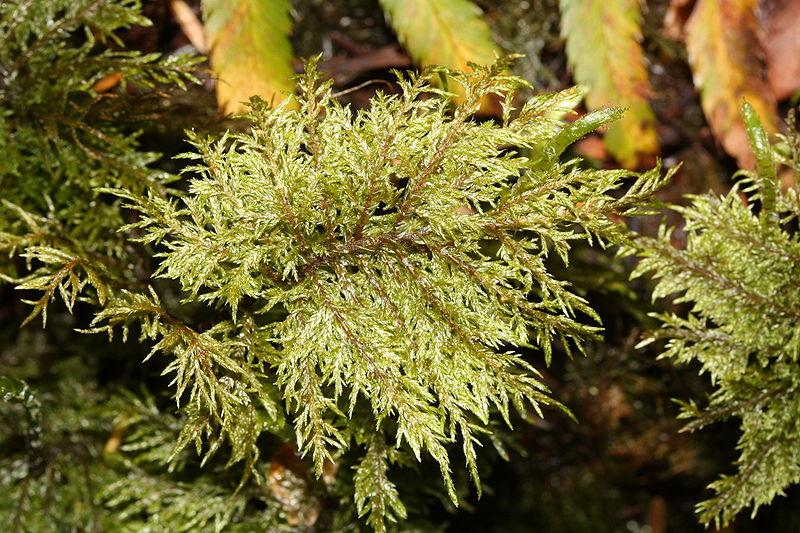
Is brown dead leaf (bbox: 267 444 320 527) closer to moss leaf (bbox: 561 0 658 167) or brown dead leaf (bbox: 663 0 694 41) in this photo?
moss leaf (bbox: 561 0 658 167)

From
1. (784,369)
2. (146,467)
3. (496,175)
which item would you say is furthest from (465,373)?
(146,467)

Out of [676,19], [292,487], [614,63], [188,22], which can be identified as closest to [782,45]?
[676,19]

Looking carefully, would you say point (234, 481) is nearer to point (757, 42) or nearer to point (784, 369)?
point (784, 369)

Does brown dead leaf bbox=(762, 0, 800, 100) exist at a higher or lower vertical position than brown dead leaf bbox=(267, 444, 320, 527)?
higher

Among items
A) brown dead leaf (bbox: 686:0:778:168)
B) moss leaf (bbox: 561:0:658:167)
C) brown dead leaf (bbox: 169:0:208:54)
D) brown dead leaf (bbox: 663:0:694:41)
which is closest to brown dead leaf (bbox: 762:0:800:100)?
brown dead leaf (bbox: 686:0:778:168)

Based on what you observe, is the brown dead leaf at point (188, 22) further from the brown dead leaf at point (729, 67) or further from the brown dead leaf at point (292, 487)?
the brown dead leaf at point (729, 67)

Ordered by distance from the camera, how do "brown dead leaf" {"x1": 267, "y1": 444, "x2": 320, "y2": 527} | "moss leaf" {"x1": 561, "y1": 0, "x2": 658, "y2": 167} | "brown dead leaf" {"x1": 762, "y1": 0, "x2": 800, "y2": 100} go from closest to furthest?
1. "brown dead leaf" {"x1": 267, "y1": 444, "x2": 320, "y2": 527}
2. "moss leaf" {"x1": 561, "y1": 0, "x2": 658, "y2": 167}
3. "brown dead leaf" {"x1": 762, "y1": 0, "x2": 800, "y2": 100}

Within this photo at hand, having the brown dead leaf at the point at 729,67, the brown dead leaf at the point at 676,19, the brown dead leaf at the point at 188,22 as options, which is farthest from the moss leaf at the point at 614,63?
the brown dead leaf at the point at 188,22
